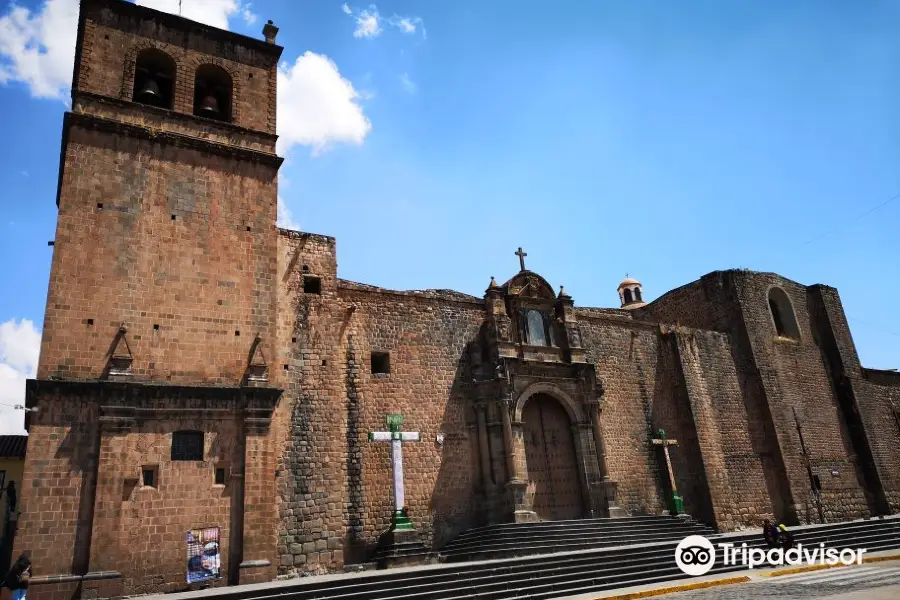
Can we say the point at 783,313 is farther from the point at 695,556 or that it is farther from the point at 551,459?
the point at 695,556

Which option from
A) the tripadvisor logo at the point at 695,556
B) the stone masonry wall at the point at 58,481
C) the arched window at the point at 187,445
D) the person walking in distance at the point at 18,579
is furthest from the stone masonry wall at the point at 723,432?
the person walking in distance at the point at 18,579

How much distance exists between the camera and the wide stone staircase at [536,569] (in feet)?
32.7

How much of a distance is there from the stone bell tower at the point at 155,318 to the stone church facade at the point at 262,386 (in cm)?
4

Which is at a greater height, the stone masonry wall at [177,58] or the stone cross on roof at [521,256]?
the stone masonry wall at [177,58]

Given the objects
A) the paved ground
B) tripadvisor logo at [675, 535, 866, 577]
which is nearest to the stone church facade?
tripadvisor logo at [675, 535, 866, 577]

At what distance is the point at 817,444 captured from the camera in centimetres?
2270

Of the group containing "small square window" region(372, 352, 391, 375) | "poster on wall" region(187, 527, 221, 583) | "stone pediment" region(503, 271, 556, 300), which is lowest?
"poster on wall" region(187, 527, 221, 583)

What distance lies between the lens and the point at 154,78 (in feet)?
48.7

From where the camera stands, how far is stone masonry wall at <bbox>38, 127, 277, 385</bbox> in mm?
11938

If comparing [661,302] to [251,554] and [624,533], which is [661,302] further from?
[251,554]

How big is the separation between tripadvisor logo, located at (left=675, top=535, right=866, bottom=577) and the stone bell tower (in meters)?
8.45

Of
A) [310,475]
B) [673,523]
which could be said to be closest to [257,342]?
[310,475]

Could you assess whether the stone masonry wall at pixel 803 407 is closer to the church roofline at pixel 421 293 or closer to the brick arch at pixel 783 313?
the brick arch at pixel 783 313

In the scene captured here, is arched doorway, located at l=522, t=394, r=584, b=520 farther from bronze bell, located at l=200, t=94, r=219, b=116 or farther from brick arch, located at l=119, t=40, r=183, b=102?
brick arch, located at l=119, t=40, r=183, b=102
